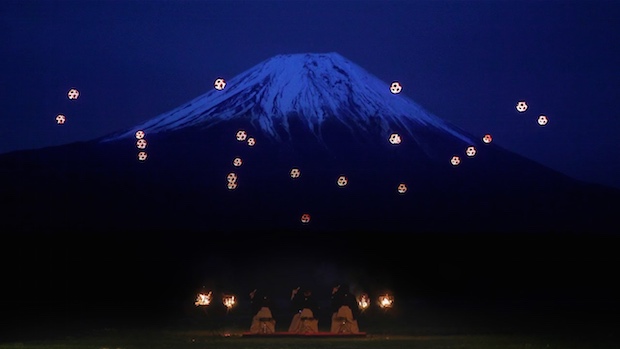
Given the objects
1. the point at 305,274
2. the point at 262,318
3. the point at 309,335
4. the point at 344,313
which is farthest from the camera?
the point at 305,274

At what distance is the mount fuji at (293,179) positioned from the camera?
263ft

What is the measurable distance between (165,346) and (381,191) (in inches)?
2720

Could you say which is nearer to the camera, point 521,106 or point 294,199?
point 521,106

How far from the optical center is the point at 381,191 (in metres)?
88.4

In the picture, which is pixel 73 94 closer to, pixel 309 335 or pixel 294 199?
pixel 309 335

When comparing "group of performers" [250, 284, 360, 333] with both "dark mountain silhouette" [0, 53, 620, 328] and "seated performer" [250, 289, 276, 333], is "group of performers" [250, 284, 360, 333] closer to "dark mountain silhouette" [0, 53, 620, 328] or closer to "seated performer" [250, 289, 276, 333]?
"seated performer" [250, 289, 276, 333]

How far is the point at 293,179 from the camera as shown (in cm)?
8869

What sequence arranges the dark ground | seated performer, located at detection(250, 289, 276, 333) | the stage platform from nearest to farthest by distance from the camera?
the stage platform, seated performer, located at detection(250, 289, 276, 333), the dark ground

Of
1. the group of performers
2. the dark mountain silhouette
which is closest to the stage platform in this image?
the group of performers

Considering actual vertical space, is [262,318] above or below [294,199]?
below

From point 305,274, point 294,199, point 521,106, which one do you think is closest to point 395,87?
point 521,106

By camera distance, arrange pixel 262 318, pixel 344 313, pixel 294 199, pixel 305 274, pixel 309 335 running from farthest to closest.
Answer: pixel 294 199 < pixel 305 274 < pixel 262 318 < pixel 344 313 < pixel 309 335

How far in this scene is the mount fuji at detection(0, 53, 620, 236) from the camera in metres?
80.2

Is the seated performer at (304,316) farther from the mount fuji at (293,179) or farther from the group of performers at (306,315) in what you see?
the mount fuji at (293,179)
